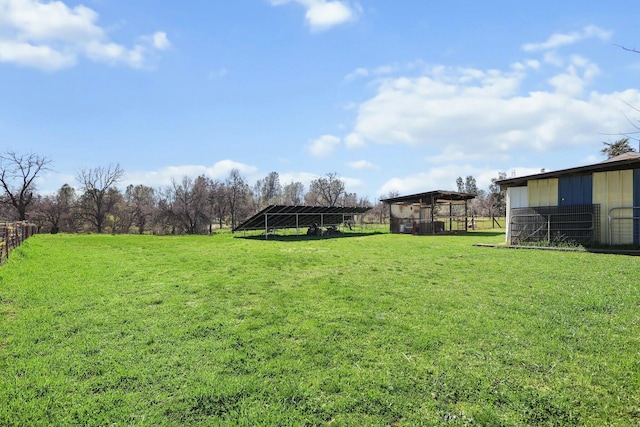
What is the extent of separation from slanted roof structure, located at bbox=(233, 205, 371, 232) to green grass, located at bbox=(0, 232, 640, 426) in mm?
13865

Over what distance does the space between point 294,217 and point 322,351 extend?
19.8 m

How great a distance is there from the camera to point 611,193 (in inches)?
488

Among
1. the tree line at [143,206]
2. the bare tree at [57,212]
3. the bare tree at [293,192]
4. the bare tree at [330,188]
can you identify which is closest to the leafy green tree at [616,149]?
the tree line at [143,206]

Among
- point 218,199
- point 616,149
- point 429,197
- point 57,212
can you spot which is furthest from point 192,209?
point 616,149

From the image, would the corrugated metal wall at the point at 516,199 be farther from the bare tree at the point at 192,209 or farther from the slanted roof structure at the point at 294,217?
the bare tree at the point at 192,209

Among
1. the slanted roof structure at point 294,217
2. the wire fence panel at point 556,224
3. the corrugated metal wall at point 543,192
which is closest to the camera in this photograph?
the wire fence panel at point 556,224

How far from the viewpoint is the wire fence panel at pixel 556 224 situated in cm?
1277

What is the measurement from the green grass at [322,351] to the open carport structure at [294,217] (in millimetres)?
13900

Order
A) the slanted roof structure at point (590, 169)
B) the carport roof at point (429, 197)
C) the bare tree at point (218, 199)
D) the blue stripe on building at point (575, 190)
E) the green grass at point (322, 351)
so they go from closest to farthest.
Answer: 1. the green grass at point (322, 351)
2. the slanted roof structure at point (590, 169)
3. the blue stripe on building at point (575, 190)
4. the carport roof at point (429, 197)
5. the bare tree at point (218, 199)

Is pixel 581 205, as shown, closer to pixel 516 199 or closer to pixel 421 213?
pixel 516 199

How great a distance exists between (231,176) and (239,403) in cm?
5319

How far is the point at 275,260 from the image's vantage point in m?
10.3

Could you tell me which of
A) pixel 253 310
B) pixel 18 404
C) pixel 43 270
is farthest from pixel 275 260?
pixel 18 404

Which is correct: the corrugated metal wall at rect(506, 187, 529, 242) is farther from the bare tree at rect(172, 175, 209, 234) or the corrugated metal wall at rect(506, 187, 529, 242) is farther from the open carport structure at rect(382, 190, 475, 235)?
the bare tree at rect(172, 175, 209, 234)
